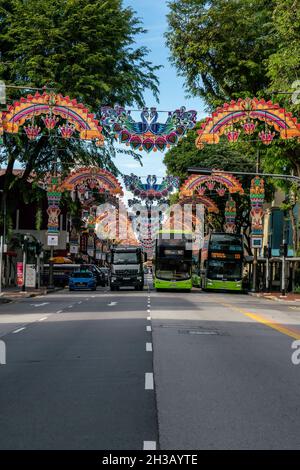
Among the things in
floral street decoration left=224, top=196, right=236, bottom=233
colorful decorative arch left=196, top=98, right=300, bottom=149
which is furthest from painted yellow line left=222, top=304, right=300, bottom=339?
floral street decoration left=224, top=196, right=236, bottom=233

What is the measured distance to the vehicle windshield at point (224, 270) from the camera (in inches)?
2223

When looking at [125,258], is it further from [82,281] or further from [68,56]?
[68,56]

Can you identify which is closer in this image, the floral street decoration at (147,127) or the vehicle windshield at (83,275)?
the floral street decoration at (147,127)

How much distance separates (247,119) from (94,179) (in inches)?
582

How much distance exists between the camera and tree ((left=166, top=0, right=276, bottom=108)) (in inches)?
1948

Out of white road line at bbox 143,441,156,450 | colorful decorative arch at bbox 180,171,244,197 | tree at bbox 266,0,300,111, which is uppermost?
tree at bbox 266,0,300,111

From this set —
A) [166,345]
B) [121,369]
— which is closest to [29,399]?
[121,369]

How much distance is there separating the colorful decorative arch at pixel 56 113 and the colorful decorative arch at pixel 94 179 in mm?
11863

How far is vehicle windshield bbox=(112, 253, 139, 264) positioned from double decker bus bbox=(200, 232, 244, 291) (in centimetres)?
505

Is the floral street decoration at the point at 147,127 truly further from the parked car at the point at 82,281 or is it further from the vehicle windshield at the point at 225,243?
the parked car at the point at 82,281

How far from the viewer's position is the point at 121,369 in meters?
13.1

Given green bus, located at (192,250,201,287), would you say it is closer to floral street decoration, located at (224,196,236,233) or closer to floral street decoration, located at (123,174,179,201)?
floral street decoration, located at (224,196,236,233)

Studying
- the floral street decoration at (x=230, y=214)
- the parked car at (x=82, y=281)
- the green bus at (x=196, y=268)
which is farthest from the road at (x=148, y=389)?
the green bus at (x=196, y=268)
